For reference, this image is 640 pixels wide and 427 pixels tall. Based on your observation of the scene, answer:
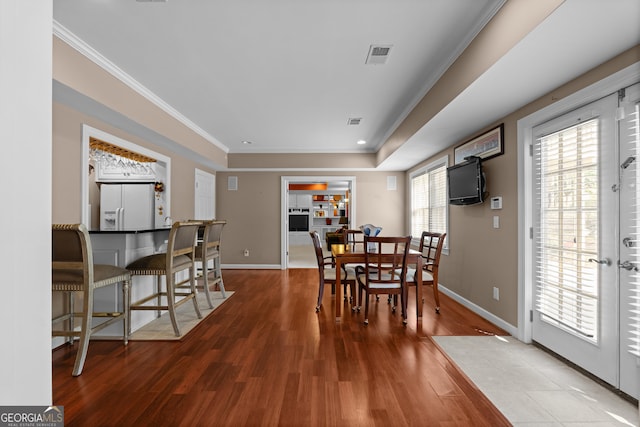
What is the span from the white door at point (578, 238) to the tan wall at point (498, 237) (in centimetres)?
22

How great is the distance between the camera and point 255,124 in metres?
5.06

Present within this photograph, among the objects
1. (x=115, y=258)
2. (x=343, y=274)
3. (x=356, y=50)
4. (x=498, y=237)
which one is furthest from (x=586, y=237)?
(x=115, y=258)

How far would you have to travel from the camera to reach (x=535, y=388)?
2.13m

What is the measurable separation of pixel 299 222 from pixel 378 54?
10891mm

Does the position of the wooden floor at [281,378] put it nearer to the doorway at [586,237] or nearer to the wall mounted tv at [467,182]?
the doorway at [586,237]

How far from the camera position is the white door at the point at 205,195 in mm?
6106

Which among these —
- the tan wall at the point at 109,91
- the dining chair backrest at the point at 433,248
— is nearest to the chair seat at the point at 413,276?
the dining chair backrest at the point at 433,248

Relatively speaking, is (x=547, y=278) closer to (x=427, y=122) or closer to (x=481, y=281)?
(x=481, y=281)

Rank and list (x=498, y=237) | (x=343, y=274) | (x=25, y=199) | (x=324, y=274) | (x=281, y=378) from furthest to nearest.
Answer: (x=343, y=274), (x=324, y=274), (x=498, y=237), (x=281, y=378), (x=25, y=199)

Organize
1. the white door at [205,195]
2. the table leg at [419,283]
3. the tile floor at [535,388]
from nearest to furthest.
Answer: the tile floor at [535,388], the table leg at [419,283], the white door at [205,195]

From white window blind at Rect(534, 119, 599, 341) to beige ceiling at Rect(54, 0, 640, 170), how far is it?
517 millimetres

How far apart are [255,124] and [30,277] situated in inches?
185

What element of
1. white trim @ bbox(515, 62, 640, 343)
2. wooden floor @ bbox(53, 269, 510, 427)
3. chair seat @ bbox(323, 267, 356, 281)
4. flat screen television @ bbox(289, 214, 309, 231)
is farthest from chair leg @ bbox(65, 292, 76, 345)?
flat screen television @ bbox(289, 214, 309, 231)

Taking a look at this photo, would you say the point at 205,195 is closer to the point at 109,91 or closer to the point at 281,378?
the point at 109,91
